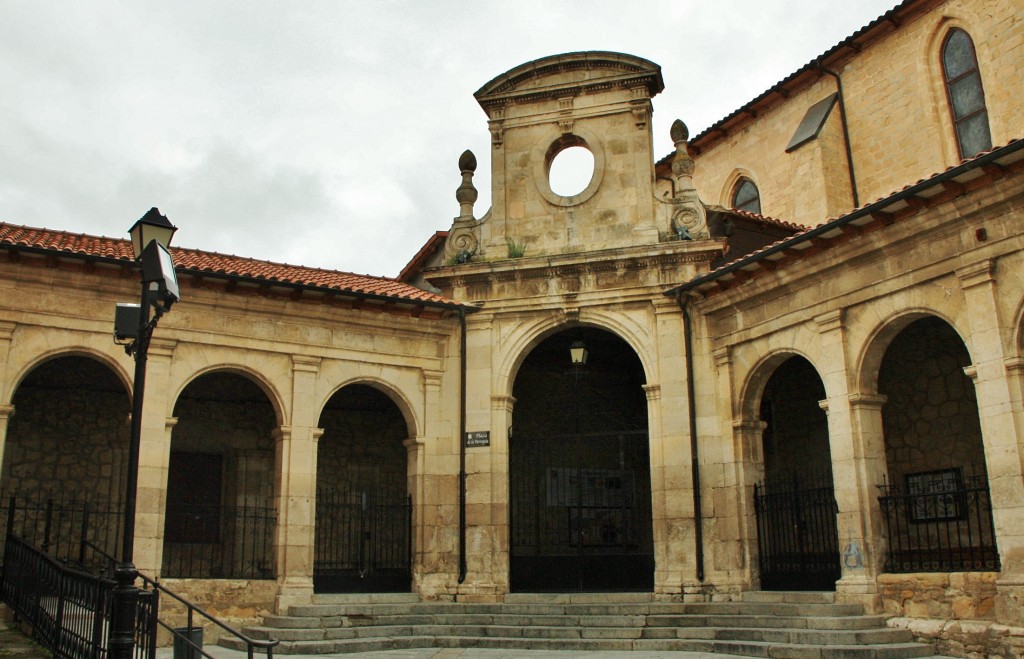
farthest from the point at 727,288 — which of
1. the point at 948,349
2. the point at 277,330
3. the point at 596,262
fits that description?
the point at 277,330

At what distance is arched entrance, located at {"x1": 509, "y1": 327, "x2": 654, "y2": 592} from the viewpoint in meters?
17.3

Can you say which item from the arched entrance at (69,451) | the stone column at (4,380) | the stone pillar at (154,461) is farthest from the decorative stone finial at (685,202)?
the stone column at (4,380)

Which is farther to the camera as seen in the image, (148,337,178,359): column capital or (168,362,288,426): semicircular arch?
(168,362,288,426): semicircular arch

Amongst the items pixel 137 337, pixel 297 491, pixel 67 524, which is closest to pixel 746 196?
pixel 297 491

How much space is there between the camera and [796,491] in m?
13.6

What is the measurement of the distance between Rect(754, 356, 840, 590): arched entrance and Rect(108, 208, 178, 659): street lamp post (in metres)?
8.91

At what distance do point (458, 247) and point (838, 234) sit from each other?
21.0ft

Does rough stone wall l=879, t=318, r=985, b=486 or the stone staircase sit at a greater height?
rough stone wall l=879, t=318, r=985, b=486

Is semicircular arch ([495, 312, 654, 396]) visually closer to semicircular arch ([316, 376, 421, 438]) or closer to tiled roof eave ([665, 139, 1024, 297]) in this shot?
tiled roof eave ([665, 139, 1024, 297])

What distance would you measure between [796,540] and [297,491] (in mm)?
7710

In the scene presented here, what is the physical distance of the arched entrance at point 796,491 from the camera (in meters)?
14.0

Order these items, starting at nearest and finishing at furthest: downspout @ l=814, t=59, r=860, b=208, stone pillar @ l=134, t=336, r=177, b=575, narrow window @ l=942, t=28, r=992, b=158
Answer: stone pillar @ l=134, t=336, r=177, b=575, narrow window @ l=942, t=28, r=992, b=158, downspout @ l=814, t=59, r=860, b=208

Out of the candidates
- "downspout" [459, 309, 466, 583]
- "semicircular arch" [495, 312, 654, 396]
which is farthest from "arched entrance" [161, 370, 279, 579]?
"semicircular arch" [495, 312, 654, 396]

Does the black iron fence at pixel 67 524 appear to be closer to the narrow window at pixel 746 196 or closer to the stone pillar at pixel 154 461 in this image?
Answer: the stone pillar at pixel 154 461
